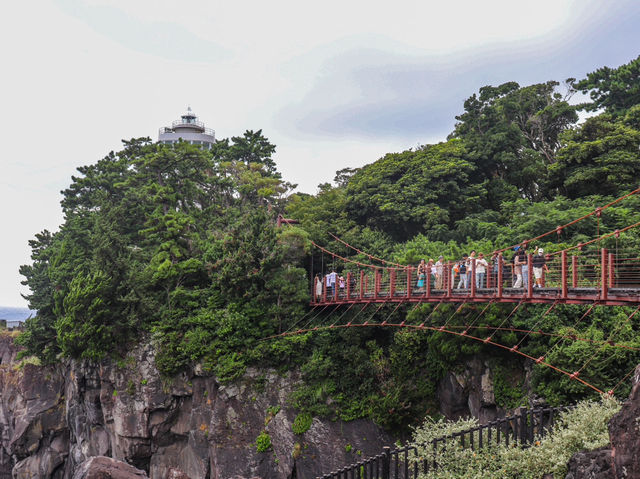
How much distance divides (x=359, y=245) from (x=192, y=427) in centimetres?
873

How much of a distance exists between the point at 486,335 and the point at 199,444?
948 cm

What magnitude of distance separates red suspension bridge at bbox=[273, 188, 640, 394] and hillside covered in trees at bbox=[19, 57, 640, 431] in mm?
220

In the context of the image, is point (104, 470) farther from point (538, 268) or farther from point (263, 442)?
point (263, 442)

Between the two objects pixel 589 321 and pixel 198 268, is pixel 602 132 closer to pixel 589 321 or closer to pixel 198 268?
pixel 589 321

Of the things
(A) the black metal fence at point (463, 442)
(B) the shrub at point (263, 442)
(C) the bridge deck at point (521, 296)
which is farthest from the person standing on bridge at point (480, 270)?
(B) the shrub at point (263, 442)

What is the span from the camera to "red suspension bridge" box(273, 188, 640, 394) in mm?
8547

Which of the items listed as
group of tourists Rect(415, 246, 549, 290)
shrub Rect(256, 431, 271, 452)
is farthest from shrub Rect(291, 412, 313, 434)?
group of tourists Rect(415, 246, 549, 290)

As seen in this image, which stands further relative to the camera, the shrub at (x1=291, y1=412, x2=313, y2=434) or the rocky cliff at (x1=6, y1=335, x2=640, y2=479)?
the shrub at (x1=291, y1=412, x2=313, y2=434)

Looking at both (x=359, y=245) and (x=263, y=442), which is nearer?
(x=263, y=442)

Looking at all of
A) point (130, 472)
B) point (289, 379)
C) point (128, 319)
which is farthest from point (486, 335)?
point (128, 319)

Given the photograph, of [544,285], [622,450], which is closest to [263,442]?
[544,285]

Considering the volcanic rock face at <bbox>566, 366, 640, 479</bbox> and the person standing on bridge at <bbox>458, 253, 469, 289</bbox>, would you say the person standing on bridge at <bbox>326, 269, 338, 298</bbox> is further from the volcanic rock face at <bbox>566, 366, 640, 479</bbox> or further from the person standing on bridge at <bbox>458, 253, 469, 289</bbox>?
the volcanic rock face at <bbox>566, 366, 640, 479</bbox>

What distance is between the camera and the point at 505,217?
61.6 ft

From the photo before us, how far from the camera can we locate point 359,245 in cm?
1900
